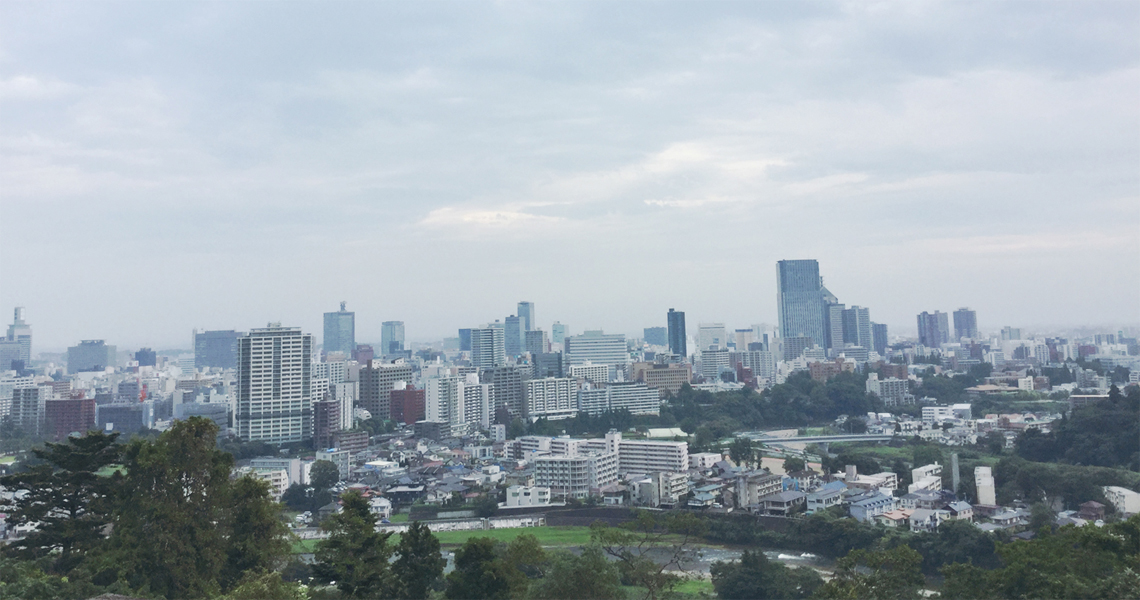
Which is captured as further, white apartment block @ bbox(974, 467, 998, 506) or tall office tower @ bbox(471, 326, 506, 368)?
tall office tower @ bbox(471, 326, 506, 368)

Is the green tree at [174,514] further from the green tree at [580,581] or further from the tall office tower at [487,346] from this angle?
the tall office tower at [487,346]

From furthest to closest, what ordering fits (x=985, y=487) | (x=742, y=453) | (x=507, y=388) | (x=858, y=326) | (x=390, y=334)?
(x=390, y=334) < (x=858, y=326) < (x=507, y=388) < (x=742, y=453) < (x=985, y=487)

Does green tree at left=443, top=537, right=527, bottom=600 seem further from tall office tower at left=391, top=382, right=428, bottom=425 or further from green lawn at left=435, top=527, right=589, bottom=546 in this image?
tall office tower at left=391, top=382, right=428, bottom=425

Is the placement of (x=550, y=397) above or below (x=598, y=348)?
below

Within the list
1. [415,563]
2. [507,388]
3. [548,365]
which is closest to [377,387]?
[507,388]

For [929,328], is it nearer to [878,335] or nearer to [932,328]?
[932,328]

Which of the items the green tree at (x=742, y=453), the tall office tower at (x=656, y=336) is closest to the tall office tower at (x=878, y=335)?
the tall office tower at (x=656, y=336)

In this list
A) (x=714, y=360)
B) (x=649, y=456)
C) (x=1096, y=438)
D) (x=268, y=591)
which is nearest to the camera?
(x=268, y=591)

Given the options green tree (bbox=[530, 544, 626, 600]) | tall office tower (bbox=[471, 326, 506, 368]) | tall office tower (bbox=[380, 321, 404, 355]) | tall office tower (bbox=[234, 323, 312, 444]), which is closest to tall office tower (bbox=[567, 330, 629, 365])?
tall office tower (bbox=[471, 326, 506, 368])

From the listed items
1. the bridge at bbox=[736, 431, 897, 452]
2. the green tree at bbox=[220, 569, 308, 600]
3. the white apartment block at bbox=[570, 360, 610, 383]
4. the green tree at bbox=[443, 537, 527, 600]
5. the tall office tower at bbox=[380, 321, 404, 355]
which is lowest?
the bridge at bbox=[736, 431, 897, 452]
